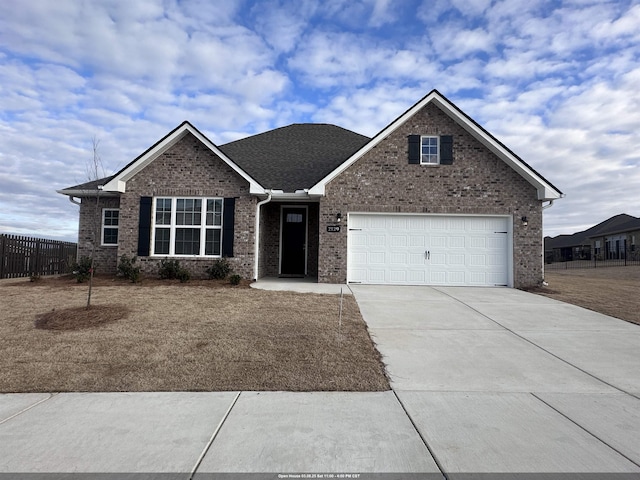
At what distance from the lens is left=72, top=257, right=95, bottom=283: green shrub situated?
1249 cm

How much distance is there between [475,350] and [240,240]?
8.65m

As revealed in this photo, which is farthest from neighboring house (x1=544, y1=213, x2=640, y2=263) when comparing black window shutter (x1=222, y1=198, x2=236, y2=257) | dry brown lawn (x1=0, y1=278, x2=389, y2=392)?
dry brown lawn (x1=0, y1=278, x2=389, y2=392)

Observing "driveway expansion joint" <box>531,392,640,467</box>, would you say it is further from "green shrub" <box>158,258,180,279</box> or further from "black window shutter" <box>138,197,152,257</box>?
"black window shutter" <box>138,197,152,257</box>

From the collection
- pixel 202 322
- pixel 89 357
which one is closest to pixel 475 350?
pixel 202 322

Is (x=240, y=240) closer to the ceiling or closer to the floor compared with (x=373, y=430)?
closer to the ceiling

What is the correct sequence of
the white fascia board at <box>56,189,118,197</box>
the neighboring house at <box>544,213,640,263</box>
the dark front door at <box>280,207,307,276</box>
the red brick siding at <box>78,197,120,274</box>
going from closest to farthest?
1. the white fascia board at <box>56,189,118,197</box>
2. the red brick siding at <box>78,197,120,274</box>
3. the dark front door at <box>280,207,307,276</box>
4. the neighboring house at <box>544,213,640,263</box>

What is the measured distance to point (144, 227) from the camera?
13.3 metres

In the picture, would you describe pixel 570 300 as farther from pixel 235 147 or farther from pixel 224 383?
pixel 235 147

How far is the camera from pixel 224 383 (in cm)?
475

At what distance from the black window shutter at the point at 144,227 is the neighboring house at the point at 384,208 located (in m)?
0.03

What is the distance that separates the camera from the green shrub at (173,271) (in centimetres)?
1260

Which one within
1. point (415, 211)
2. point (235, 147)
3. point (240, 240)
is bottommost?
point (240, 240)

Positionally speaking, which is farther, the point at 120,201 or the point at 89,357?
the point at 120,201

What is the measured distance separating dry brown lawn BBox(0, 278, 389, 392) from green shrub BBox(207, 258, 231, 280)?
2.96 metres
